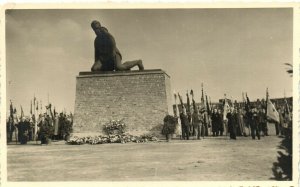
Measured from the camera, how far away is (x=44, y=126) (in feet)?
56.8

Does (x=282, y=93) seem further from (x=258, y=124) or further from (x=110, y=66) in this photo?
(x=110, y=66)

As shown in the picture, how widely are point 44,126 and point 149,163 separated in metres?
5.22

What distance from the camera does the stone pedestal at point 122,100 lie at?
1745 cm

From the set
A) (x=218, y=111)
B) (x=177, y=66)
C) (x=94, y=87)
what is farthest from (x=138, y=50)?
(x=218, y=111)

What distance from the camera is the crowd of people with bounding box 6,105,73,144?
17.2m

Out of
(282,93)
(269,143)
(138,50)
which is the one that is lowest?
→ (269,143)

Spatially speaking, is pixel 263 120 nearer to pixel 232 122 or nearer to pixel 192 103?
pixel 232 122

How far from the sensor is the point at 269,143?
15.1 metres

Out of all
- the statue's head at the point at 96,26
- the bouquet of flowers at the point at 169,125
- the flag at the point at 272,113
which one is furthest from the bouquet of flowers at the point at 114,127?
the flag at the point at 272,113

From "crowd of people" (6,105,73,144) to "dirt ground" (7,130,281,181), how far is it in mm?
2038

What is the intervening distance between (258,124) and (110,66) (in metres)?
4.80

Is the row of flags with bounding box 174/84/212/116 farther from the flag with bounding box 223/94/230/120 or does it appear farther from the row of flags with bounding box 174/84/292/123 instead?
the flag with bounding box 223/94/230/120

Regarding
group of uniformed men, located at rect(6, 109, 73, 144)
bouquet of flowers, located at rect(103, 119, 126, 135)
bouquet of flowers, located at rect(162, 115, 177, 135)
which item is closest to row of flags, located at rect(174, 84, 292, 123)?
bouquet of flowers, located at rect(162, 115, 177, 135)

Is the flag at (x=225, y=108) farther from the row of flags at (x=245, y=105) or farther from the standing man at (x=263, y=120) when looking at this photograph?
the standing man at (x=263, y=120)
